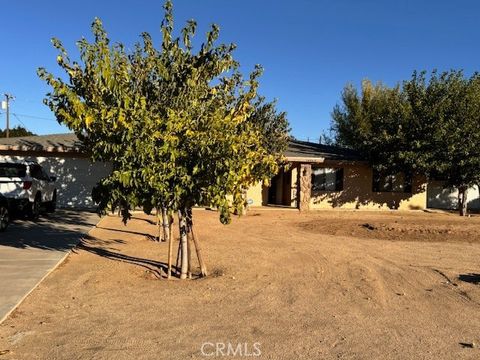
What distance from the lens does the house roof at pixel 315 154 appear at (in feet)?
76.8

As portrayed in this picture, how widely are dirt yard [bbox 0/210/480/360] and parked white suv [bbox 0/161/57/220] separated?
151 inches

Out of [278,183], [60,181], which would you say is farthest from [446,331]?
[278,183]

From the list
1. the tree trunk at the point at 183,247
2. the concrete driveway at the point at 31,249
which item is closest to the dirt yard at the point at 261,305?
the concrete driveway at the point at 31,249

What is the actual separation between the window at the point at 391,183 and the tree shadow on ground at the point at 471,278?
16.8 meters

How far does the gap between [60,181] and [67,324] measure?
17.2m

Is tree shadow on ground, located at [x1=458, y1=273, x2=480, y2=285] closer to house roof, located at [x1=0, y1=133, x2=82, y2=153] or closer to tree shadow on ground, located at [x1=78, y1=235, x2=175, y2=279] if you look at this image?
tree shadow on ground, located at [x1=78, y1=235, x2=175, y2=279]

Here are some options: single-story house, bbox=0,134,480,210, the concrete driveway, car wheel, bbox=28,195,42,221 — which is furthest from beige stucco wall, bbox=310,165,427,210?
car wheel, bbox=28,195,42,221

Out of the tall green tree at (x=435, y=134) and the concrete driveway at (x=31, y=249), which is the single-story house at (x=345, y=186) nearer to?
the tall green tree at (x=435, y=134)

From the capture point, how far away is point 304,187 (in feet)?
76.9

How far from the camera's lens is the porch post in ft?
76.5

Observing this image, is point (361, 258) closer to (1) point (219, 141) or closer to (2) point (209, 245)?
(2) point (209, 245)

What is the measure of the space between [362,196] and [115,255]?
17059 mm

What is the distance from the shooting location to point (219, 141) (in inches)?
300

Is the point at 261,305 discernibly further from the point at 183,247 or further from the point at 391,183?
→ the point at 391,183
